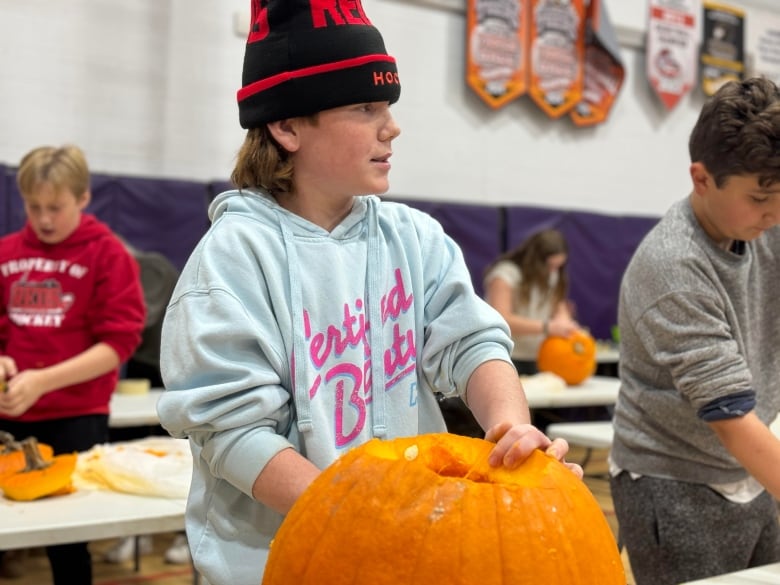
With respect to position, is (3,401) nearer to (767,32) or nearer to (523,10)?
(523,10)

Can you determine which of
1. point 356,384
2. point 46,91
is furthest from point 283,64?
point 46,91

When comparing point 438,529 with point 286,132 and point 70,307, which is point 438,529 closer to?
point 286,132

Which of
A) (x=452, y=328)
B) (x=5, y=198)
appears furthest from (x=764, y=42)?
(x=452, y=328)

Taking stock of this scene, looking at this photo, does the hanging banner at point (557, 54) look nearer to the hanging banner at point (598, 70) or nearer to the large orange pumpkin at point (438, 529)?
the hanging banner at point (598, 70)

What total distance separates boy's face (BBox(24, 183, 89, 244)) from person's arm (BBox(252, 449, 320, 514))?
2105mm

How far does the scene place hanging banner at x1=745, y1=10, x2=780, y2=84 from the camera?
927cm

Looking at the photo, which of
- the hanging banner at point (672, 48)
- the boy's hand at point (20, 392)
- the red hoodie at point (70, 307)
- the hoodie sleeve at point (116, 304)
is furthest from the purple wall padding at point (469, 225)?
the boy's hand at point (20, 392)

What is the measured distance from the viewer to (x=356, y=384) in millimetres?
1299

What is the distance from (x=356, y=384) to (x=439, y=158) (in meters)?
6.40

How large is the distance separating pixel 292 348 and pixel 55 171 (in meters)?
2.10

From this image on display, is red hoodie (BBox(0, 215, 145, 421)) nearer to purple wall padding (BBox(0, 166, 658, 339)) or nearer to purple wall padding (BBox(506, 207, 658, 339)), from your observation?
purple wall padding (BBox(0, 166, 658, 339))

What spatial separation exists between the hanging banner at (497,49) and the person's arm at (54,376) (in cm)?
534

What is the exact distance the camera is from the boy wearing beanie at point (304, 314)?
118 cm

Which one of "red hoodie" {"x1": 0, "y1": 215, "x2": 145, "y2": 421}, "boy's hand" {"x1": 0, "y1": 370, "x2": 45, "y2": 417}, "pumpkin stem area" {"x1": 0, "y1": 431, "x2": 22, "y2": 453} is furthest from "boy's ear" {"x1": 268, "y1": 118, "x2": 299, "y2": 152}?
"red hoodie" {"x1": 0, "y1": 215, "x2": 145, "y2": 421}
